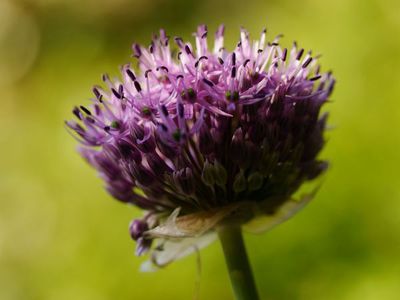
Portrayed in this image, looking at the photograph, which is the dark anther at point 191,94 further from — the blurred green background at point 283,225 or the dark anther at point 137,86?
the blurred green background at point 283,225

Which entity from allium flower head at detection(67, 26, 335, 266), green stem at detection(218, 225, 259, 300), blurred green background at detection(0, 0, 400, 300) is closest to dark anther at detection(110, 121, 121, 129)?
allium flower head at detection(67, 26, 335, 266)

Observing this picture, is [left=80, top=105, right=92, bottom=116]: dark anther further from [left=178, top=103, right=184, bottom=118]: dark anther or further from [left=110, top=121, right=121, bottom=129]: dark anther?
[left=178, top=103, right=184, bottom=118]: dark anther

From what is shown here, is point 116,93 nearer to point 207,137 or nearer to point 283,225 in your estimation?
point 207,137

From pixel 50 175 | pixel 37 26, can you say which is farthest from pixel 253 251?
pixel 37 26

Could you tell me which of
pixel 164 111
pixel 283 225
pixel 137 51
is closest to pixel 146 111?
pixel 164 111

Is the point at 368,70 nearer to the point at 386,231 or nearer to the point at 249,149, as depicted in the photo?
the point at 386,231

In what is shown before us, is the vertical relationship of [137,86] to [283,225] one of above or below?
above
